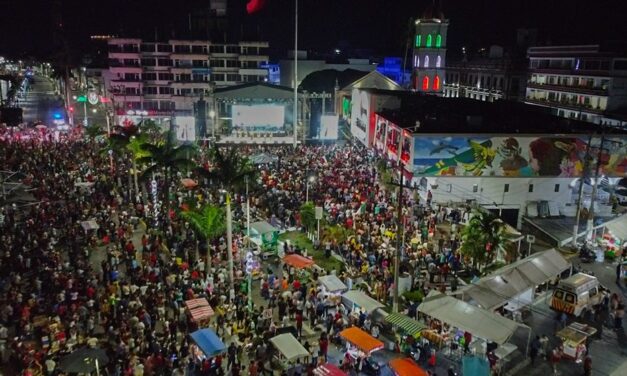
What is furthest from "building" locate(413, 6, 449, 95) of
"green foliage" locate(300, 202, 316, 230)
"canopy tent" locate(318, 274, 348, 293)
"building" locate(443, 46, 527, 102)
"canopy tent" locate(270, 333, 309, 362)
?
"canopy tent" locate(270, 333, 309, 362)

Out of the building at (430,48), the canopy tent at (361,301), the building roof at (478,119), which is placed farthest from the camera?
the building at (430,48)

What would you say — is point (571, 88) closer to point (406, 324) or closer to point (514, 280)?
point (514, 280)

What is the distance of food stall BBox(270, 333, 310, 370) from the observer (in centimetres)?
1603

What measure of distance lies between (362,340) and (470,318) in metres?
3.74

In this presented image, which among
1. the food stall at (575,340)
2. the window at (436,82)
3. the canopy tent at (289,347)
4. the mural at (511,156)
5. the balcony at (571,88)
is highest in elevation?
the window at (436,82)

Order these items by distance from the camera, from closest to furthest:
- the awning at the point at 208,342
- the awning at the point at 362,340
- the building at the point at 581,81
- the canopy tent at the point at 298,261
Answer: the awning at the point at 208,342
the awning at the point at 362,340
the canopy tent at the point at 298,261
the building at the point at 581,81

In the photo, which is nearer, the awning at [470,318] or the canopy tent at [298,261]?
the awning at [470,318]

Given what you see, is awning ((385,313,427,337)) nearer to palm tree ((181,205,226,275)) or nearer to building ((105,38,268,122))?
palm tree ((181,205,226,275))

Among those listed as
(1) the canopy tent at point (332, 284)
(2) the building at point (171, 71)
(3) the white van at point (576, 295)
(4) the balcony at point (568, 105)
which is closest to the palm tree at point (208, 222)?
(1) the canopy tent at point (332, 284)

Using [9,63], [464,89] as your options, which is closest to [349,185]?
[464,89]

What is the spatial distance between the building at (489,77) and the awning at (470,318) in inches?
2543

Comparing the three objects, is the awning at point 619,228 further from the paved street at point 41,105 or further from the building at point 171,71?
the paved street at point 41,105

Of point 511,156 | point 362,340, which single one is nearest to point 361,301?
point 362,340

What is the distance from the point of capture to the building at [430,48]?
7544 centimetres
